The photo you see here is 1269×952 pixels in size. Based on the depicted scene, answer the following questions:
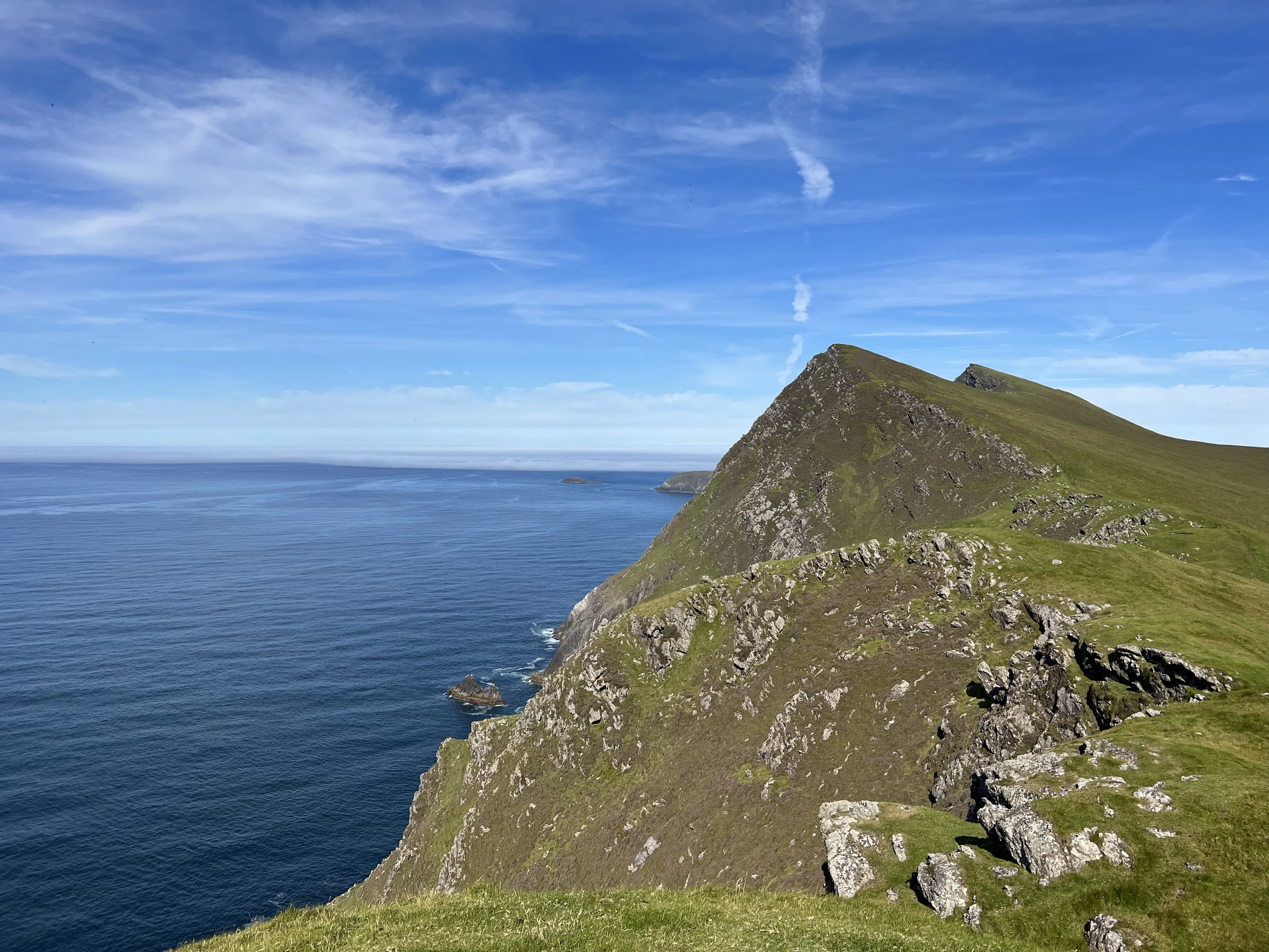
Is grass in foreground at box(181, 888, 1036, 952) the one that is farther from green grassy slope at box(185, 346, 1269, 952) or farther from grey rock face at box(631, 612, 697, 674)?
grey rock face at box(631, 612, 697, 674)

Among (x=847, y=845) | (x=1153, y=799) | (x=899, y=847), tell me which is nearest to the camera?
(x=1153, y=799)

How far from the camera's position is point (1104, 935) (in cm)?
2312

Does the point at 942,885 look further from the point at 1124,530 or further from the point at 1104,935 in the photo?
the point at 1124,530

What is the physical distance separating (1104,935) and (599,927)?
17663mm

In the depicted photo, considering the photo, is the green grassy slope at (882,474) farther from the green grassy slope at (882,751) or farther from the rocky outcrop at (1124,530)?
the rocky outcrop at (1124,530)

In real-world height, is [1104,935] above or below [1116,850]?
below

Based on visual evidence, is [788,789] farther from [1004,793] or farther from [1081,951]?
[1081,951]

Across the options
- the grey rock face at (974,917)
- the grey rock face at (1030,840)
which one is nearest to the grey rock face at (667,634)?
the grey rock face at (1030,840)

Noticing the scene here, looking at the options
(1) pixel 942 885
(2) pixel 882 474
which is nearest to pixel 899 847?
(1) pixel 942 885

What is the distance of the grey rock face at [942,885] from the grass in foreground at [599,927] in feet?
1.79

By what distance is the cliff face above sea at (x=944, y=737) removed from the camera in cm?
2689

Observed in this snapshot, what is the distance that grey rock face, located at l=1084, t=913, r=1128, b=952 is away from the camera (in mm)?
22609

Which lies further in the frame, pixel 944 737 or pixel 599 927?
pixel 944 737

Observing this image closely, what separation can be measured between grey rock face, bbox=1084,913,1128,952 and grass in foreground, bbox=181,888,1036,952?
105 inches
